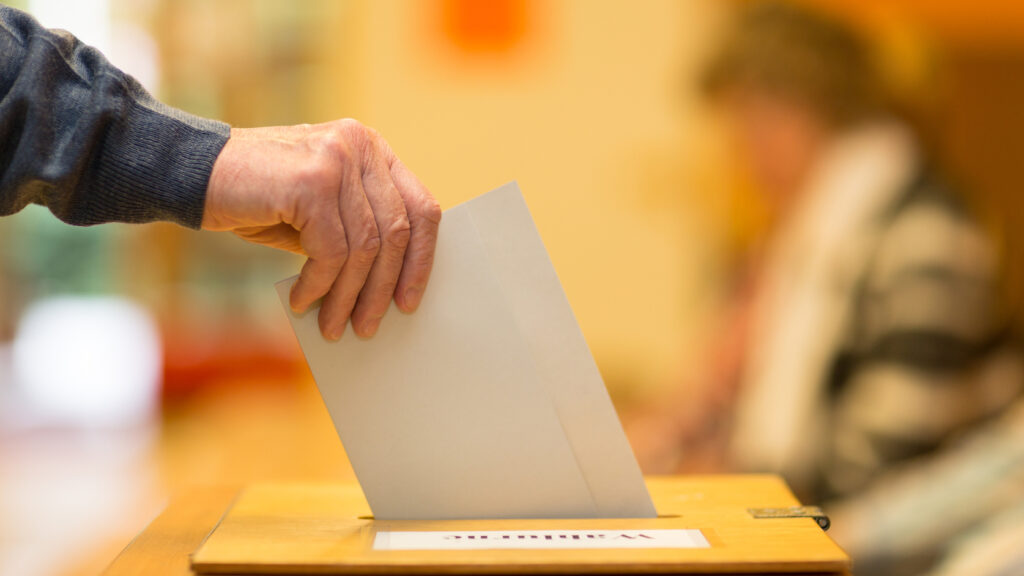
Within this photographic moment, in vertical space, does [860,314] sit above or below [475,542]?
above

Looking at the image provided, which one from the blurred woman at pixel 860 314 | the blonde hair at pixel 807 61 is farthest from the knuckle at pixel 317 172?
the blonde hair at pixel 807 61

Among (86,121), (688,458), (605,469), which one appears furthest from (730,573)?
(688,458)

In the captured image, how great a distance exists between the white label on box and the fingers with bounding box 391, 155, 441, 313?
19 cm

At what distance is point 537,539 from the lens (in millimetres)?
767

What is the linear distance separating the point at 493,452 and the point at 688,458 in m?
1.63

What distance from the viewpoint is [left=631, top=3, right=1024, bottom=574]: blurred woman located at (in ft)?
6.15

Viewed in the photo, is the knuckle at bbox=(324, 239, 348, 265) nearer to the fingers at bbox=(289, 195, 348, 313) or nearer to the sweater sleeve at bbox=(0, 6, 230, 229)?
the fingers at bbox=(289, 195, 348, 313)

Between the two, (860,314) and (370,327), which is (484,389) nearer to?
(370,327)

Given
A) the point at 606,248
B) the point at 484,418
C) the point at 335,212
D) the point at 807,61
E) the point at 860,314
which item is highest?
the point at 606,248

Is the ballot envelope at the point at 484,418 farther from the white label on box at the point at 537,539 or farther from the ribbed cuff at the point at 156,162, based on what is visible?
the ribbed cuff at the point at 156,162

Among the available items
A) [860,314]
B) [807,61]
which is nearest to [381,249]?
[860,314]

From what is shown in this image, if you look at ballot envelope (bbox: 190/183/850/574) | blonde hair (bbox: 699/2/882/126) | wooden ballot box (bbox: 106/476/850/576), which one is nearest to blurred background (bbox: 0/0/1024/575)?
blonde hair (bbox: 699/2/882/126)

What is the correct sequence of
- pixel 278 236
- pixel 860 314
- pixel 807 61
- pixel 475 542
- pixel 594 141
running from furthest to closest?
pixel 594 141 < pixel 807 61 < pixel 860 314 < pixel 278 236 < pixel 475 542

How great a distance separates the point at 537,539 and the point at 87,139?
47 cm
